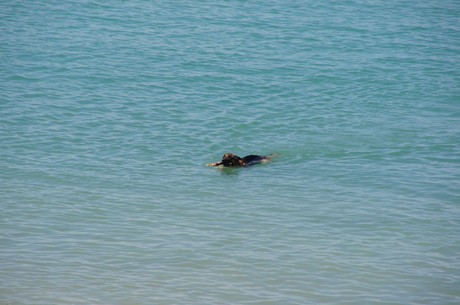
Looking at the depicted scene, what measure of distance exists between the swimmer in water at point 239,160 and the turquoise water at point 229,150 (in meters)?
0.27

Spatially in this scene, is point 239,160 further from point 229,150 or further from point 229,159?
point 229,150

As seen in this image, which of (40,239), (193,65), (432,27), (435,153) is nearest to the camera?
(40,239)

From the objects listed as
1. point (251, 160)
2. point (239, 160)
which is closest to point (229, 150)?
point (251, 160)

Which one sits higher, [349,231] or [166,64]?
[166,64]

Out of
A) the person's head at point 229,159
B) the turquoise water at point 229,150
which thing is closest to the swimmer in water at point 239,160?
the person's head at point 229,159

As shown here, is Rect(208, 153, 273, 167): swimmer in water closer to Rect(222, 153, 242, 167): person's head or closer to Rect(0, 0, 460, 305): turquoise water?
Rect(222, 153, 242, 167): person's head

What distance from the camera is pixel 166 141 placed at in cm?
2025

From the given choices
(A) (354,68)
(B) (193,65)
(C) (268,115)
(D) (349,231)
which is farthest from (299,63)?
(D) (349,231)

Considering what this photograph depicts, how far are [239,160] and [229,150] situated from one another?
167cm

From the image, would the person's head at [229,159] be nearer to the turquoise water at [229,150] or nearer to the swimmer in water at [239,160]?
the swimmer in water at [239,160]

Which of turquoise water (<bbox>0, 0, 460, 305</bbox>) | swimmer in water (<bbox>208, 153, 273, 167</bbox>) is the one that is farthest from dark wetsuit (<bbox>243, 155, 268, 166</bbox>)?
turquoise water (<bbox>0, 0, 460, 305</bbox>)

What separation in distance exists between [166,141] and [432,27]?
14777 millimetres

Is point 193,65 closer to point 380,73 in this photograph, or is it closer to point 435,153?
point 380,73

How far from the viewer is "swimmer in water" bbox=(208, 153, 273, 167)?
18.1 m
